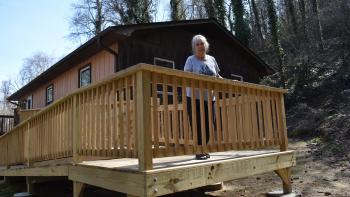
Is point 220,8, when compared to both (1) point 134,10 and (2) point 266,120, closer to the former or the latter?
(1) point 134,10

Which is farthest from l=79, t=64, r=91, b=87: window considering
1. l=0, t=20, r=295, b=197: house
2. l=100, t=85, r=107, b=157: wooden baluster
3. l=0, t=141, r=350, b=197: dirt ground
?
l=100, t=85, r=107, b=157: wooden baluster

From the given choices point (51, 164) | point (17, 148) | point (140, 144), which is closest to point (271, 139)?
point (140, 144)

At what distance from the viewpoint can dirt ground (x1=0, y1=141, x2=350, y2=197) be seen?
5.39 metres

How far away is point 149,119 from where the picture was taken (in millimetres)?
3240

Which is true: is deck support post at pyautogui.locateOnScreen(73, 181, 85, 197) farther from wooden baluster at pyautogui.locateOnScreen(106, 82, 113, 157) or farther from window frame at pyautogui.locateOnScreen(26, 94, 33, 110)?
window frame at pyautogui.locateOnScreen(26, 94, 33, 110)

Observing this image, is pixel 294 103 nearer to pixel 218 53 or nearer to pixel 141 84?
pixel 218 53

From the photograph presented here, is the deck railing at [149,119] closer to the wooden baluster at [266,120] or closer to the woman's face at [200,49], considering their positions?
the wooden baluster at [266,120]

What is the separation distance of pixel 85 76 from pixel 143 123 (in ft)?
33.4

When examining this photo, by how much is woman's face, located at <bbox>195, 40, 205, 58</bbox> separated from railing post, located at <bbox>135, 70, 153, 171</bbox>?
1.78 metres

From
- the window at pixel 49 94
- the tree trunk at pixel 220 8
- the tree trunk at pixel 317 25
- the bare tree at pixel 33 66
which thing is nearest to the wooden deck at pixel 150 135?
the window at pixel 49 94

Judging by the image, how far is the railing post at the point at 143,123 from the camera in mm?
3195

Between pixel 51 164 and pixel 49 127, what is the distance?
0.61 meters

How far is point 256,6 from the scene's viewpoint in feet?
102

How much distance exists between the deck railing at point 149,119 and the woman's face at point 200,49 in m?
0.58
